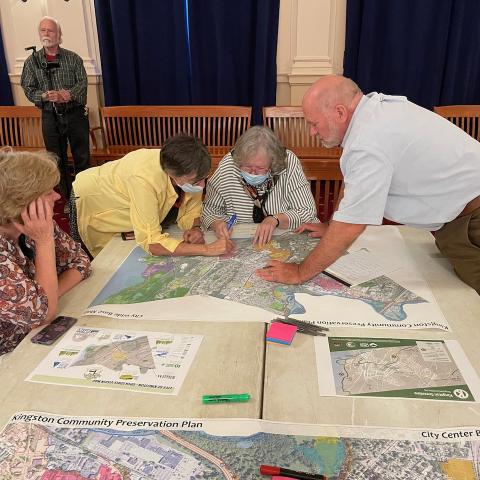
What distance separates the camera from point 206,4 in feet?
13.7

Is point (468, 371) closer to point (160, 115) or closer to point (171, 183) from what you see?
Result: point (171, 183)

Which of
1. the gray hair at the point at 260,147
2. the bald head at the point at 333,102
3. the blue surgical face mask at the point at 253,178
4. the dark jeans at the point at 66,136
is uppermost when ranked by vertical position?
the bald head at the point at 333,102

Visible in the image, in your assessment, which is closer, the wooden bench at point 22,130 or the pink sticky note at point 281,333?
the pink sticky note at point 281,333

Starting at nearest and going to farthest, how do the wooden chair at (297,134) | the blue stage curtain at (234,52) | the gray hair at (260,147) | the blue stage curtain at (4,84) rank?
the gray hair at (260,147), the wooden chair at (297,134), the blue stage curtain at (234,52), the blue stage curtain at (4,84)

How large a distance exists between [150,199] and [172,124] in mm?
2010

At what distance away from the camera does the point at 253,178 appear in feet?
6.53

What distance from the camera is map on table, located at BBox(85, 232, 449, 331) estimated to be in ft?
4.25

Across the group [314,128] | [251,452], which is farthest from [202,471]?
[314,128]

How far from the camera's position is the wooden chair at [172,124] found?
131 inches

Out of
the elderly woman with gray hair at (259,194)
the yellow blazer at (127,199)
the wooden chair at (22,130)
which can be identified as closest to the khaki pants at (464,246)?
the elderly woman with gray hair at (259,194)

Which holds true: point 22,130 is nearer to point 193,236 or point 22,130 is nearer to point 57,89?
point 57,89

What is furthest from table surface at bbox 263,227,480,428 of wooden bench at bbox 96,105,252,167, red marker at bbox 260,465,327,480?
wooden bench at bbox 96,105,252,167

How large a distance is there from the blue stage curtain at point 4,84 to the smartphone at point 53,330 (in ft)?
14.0

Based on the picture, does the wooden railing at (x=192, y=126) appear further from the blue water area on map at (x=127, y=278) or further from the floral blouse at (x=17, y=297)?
the floral blouse at (x=17, y=297)
